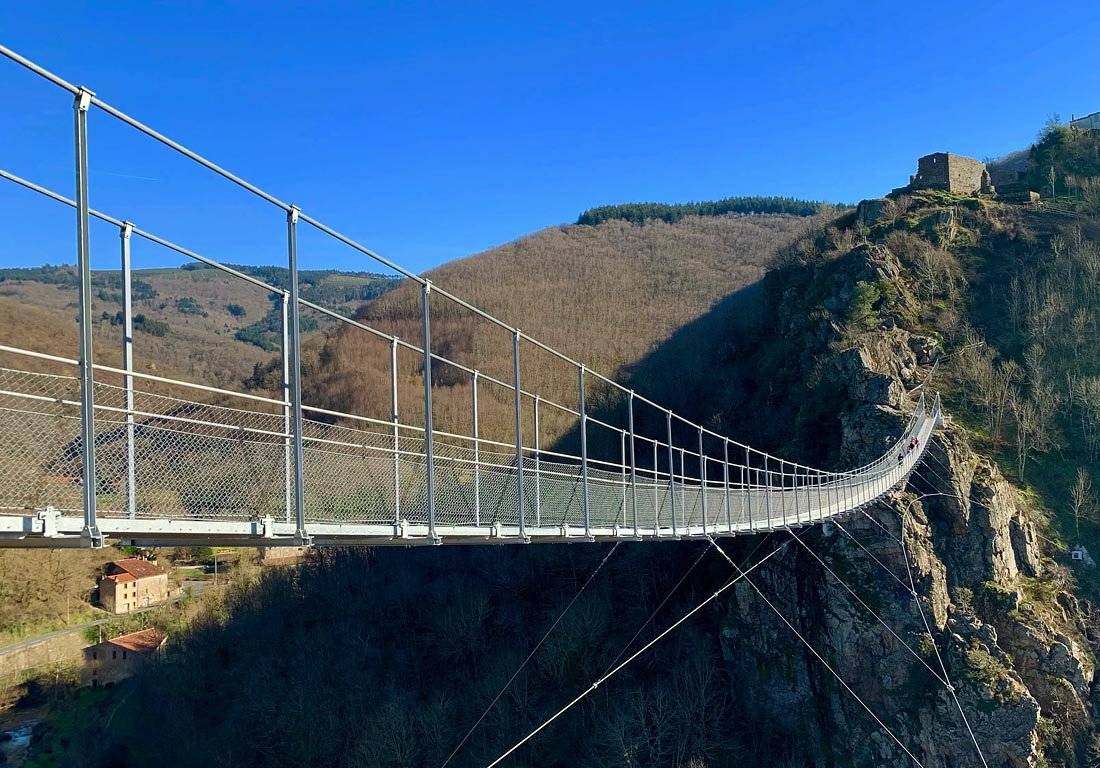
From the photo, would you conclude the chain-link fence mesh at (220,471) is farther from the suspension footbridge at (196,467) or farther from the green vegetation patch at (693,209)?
the green vegetation patch at (693,209)

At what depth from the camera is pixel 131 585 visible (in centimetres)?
3716

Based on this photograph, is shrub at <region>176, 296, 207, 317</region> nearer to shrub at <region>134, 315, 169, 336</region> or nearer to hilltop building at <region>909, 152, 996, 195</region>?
shrub at <region>134, 315, 169, 336</region>

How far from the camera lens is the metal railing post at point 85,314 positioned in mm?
3385

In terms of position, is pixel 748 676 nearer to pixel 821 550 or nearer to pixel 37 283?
pixel 821 550

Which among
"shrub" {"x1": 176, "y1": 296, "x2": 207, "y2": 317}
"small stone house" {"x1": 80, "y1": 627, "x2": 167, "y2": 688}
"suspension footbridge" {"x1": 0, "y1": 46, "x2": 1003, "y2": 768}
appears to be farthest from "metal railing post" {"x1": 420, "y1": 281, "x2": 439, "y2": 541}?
"small stone house" {"x1": 80, "y1": 627, "x2": 167, "y2": 688}

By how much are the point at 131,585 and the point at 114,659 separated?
426 cm

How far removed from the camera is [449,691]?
1132 inches

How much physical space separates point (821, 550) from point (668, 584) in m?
8.63

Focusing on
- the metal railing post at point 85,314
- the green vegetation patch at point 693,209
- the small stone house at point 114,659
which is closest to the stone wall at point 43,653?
the small stone house at point 114,659

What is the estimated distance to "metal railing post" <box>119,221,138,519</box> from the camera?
3805 millimetres

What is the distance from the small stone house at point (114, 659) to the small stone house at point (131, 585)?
7.88 feet

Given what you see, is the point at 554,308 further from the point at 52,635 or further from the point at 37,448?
the point at 37,448

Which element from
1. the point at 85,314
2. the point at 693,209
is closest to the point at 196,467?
the point at 85,314

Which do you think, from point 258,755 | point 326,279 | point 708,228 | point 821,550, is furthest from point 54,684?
point 708,228
